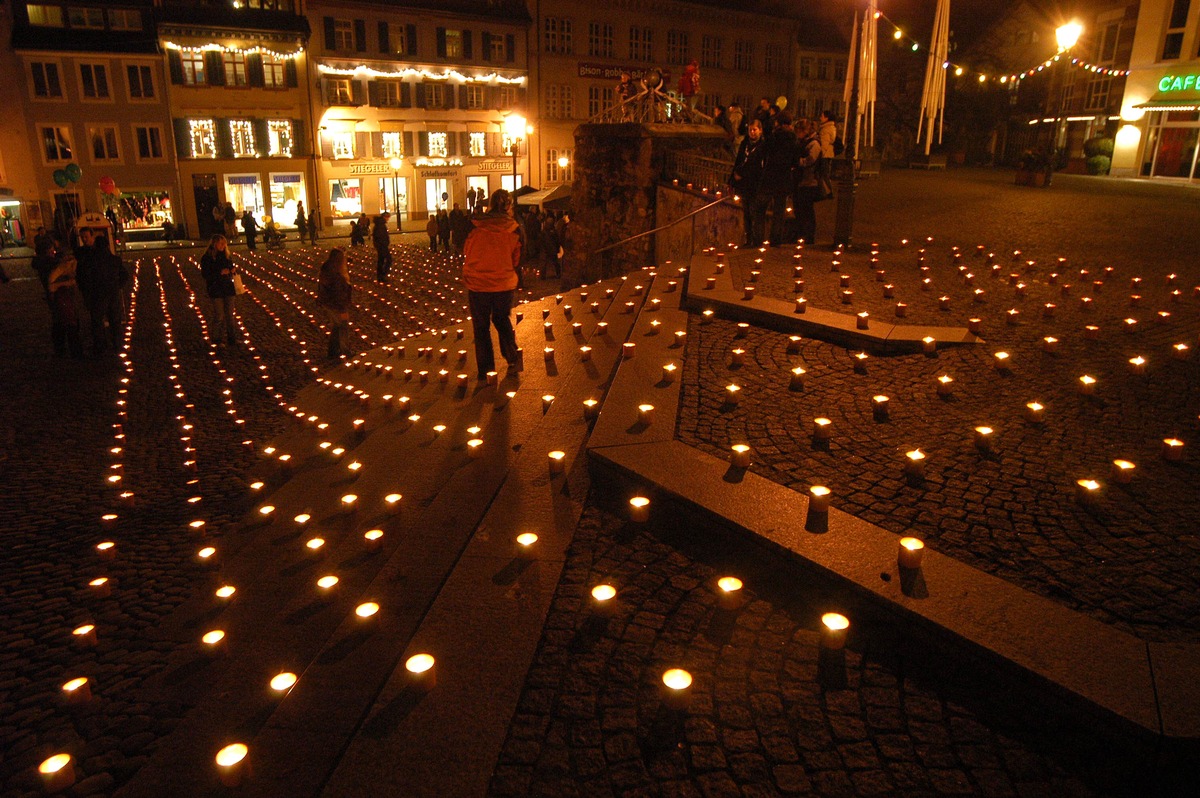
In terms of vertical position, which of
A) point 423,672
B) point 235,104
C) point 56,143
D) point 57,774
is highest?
point 235,104

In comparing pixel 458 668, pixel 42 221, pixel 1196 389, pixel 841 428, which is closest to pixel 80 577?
pixel 458 668

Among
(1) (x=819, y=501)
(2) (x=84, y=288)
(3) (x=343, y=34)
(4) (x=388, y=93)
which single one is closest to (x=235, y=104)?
(3) (x=343, y=34)

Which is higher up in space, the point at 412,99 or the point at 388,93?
the point at 388,93

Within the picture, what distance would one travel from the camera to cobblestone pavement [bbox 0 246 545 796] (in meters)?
3.72

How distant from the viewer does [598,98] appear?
4688 cm

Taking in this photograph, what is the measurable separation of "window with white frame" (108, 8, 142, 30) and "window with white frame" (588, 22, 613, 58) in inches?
916

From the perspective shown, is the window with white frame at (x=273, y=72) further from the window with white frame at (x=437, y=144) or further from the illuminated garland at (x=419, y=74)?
the window with white frame at (x=437, y=144)

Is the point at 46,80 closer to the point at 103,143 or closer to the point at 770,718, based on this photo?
the point at 103,143

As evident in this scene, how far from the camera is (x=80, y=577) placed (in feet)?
17.8

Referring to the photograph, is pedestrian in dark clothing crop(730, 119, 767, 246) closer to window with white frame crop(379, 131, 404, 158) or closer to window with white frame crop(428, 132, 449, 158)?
window with white frame crop(379, 131, 404, 158)

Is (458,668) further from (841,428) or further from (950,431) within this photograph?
(950,431)

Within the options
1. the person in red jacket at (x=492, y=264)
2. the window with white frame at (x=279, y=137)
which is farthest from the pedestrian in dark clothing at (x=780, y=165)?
the window with white frame at (x=279, y=137)

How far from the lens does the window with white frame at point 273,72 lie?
3744 centimetres

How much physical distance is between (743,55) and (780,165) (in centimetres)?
4397
